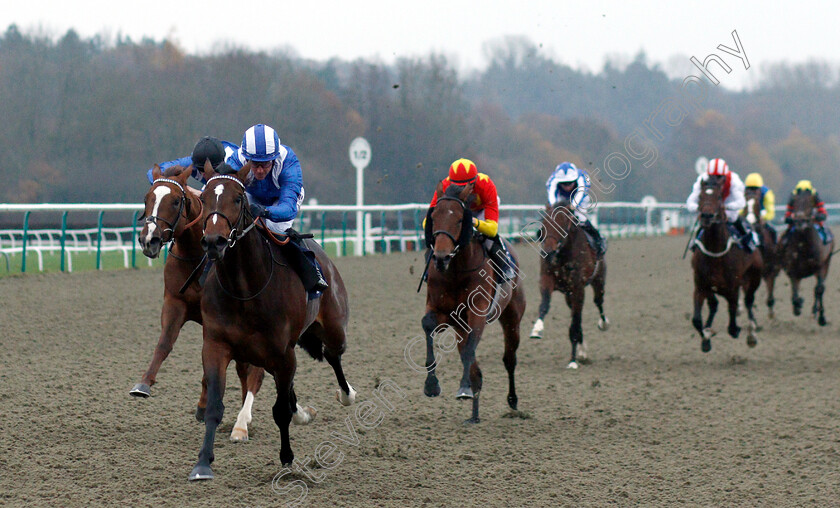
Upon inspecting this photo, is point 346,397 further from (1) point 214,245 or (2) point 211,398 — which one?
(1) point 214,245

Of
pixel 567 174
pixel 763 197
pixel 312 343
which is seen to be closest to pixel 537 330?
pixel 567 174

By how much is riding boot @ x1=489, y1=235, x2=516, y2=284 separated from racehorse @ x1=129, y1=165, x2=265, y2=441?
1750mm

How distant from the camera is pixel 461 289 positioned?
576 centimetres

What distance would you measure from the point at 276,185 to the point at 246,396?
1276 mm

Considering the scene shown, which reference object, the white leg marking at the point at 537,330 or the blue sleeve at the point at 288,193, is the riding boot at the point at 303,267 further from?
the white leg marking at the point at 537,330

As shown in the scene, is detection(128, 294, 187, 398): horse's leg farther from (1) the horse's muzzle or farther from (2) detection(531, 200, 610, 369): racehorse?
(2) detection(531, 200, 610, 369): racehorse

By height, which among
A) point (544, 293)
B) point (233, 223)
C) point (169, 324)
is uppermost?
point (233, 223)

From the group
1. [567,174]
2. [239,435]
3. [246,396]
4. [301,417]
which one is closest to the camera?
[239,435]

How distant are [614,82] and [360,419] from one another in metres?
A: 48.1

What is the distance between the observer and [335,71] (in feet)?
104

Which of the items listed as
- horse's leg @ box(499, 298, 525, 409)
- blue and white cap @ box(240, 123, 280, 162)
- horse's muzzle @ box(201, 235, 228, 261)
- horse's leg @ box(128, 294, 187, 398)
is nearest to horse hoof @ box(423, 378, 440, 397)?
horse's leg @ box(499, 298, 525, 409)

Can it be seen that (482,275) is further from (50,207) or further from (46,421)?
(50,207)

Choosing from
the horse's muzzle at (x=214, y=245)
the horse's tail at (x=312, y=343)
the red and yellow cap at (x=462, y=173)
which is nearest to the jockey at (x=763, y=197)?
the red and yellow cap at (x=462, y=173)

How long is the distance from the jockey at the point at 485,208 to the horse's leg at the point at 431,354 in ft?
1.73
